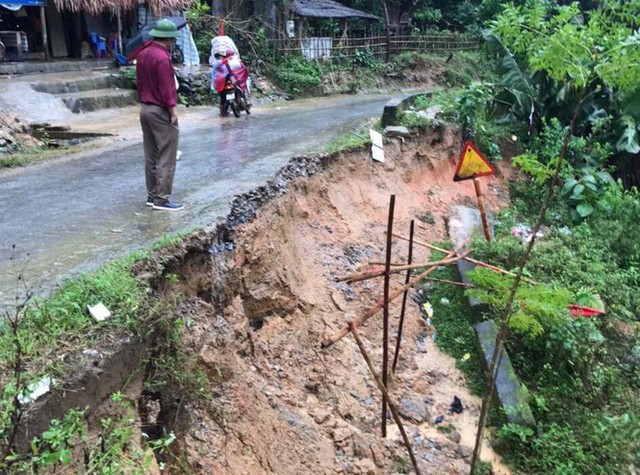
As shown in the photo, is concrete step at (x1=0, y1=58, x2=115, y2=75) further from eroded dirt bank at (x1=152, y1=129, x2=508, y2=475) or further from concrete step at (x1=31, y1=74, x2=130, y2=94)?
eroded dirt bank at (x1=152, y1=129, x2=508, y2=475)

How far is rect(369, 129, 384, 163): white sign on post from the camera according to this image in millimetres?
9562

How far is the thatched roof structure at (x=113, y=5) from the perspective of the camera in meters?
15.0

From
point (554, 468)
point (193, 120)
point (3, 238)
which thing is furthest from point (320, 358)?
point (193, 120)

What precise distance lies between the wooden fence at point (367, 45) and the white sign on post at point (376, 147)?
1120 cm

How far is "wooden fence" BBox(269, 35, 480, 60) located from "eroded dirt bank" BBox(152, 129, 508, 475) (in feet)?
43.1

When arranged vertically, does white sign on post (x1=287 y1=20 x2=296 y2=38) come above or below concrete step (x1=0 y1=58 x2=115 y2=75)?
above

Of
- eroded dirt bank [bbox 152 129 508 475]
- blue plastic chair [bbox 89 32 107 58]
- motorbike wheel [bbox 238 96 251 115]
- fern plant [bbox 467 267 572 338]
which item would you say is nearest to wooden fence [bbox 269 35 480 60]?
blue plastic chair [bbox 89 32 107 58]

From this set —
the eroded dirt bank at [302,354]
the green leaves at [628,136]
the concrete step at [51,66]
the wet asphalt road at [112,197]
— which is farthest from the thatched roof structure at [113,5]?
the green leaves at [628,136]

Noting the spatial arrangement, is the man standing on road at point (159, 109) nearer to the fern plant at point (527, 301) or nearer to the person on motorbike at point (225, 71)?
the fern plant at point (527, 301)

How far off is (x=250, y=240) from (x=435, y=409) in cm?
255

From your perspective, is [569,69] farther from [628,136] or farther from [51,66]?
[51,66]

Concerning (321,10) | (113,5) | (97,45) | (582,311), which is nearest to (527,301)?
(582,311)

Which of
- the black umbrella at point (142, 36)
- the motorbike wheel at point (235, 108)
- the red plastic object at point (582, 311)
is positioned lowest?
the red plastic object at point (582, 311)

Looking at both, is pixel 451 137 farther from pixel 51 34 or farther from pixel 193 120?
pixel 51 34
